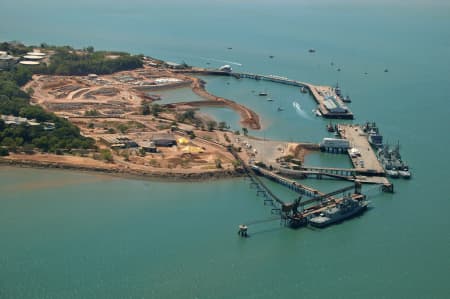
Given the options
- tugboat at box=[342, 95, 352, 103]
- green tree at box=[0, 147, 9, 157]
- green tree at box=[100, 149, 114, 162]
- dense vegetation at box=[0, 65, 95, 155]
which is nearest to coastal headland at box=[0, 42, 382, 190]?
green tree at box=[100, 149, 114, 162]

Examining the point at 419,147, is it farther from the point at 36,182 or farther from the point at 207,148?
the point at 36,182

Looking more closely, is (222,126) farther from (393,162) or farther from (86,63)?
(86,63)

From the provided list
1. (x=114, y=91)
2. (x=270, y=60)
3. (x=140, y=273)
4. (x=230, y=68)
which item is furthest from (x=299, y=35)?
(x=140, y=273)

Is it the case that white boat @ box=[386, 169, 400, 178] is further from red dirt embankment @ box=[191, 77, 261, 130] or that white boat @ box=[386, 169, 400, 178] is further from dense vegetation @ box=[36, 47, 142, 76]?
dense vegetation @ box=[36, 47, 142, 76]

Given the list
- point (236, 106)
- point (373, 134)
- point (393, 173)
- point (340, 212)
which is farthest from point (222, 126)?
point (340, 212)

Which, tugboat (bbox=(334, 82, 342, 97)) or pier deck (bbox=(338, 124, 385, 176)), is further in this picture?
tugboat (bbox=(334, 82, 342, 97))

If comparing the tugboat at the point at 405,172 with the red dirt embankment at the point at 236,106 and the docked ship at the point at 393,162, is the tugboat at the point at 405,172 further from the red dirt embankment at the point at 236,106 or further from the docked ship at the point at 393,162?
the red dirt embankment at the point at 236,106

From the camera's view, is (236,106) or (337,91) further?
(337,91)
